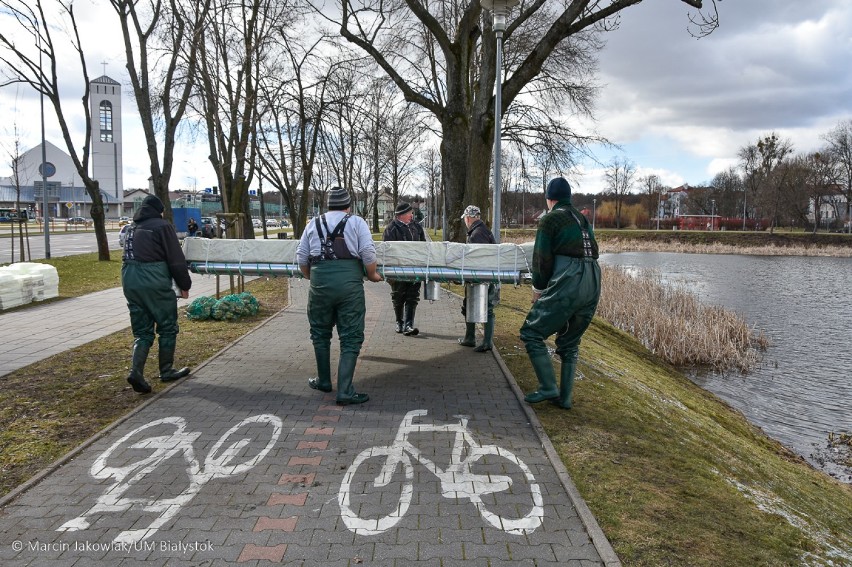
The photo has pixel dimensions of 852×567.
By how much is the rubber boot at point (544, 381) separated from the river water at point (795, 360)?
14.9 feet

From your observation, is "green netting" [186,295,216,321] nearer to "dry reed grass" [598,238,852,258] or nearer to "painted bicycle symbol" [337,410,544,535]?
"painted bicycle symbol" [337,410,544,535]

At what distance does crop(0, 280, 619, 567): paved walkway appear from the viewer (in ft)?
10.8

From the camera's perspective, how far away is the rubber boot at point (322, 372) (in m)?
5.99

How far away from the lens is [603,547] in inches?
130

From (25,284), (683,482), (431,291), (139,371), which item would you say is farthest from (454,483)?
(25,284)

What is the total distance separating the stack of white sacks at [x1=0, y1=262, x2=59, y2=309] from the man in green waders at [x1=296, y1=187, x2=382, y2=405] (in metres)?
8.87

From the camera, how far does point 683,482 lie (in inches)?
170

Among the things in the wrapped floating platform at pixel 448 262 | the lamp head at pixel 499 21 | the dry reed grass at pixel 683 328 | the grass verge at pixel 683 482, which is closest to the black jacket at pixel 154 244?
the wrapped floating platform at pixel 448 262

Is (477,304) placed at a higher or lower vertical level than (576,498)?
higher

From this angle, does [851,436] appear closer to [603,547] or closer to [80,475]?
[603,547]

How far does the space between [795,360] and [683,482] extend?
11.4 metres

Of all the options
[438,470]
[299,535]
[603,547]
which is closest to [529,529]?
[603,547]

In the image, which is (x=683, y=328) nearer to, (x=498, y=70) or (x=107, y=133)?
(x=498, y=70)

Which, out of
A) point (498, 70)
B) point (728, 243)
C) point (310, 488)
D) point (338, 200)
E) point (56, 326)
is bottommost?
point (310, 488)
